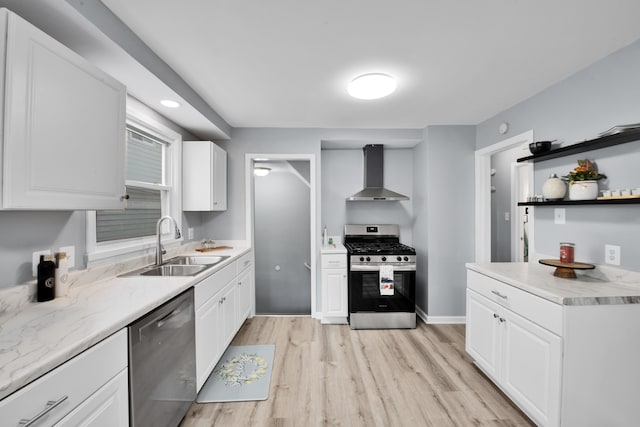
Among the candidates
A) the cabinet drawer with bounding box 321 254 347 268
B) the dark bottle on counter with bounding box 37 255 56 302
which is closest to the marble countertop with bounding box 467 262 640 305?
the cabinet drawer with bounding box 321 254 347 268

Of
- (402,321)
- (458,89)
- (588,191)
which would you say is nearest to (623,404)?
(588,191)

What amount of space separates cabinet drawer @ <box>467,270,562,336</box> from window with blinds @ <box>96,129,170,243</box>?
2924mm

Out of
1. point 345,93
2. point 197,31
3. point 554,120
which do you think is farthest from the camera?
point 345,93

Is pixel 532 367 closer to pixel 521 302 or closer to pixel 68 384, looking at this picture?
pixel 521 302

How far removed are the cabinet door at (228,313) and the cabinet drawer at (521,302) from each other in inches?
85.2

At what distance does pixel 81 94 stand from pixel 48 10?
354 mm

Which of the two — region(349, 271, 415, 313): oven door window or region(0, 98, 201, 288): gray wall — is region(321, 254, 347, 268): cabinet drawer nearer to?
region(349, 271, 415, 313): oven door window

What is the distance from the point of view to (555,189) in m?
2.04

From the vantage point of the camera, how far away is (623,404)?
144 cm

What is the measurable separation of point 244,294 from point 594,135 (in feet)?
11.1

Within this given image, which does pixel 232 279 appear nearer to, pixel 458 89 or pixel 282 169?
pixel 282 169

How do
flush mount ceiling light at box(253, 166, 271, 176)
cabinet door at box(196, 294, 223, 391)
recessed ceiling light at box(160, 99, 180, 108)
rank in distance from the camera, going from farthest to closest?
flush mount ceiling light at box(253, 166, 271, 176), recessed ceiling light at box(160, 99, 180, 108), cabinet door at box(196, 294, 223, 391)

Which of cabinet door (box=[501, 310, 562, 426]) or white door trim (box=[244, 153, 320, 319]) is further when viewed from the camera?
white door trim (box=[244, 153, 320, 319])

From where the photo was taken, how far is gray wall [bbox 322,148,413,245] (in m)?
3.86
